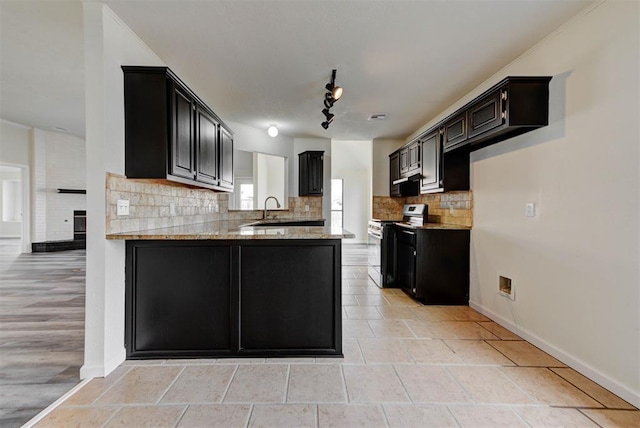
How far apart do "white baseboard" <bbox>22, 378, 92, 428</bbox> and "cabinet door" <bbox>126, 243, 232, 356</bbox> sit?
34 centimetres

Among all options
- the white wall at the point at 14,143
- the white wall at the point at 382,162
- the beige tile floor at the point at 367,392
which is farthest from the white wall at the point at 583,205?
the white wall at the point at 14,143

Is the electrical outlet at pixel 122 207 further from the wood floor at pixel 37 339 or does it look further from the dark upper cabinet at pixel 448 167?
the dark upper cabinet at pixel 448 167

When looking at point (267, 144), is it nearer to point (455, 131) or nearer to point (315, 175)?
point (315, 175)

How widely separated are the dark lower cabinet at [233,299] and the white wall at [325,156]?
364 cm

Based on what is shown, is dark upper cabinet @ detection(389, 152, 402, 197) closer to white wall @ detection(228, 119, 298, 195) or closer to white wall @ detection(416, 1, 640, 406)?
white wall @ detection(228, 119, 298, 195)

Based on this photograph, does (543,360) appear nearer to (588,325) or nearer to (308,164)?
(588,325)

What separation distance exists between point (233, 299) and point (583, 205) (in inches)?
99.4

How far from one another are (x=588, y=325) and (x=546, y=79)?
178 cm

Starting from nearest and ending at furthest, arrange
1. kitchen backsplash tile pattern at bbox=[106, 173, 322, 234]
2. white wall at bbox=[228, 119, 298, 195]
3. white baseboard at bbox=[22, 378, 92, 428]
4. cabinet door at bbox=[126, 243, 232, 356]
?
white baseboard at bbox=[22, 378, 92, 428] < kitchen backsplash tile pattern at bbox=[106, 173, 322, 234] < cabinet door at bbox=[126, 243, 232, 356] < white wall at bbox=[228, 119, 298, 195]

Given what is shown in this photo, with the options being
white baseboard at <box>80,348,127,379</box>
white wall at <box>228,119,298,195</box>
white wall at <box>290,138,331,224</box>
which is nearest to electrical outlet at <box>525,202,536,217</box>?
white baseboard at <box>80,348,127,379</box>

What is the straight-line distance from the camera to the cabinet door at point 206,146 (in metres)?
2.78

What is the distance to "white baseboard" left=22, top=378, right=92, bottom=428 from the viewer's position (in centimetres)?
155

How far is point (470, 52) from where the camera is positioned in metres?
2.54

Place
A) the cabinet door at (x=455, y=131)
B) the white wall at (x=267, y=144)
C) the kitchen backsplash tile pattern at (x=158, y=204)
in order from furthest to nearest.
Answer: the white wall at (x=267, y=144) < the cabinet door at (x=455, y=131) < the kitchen backsplash tile pattern at (x=158, y=204)
